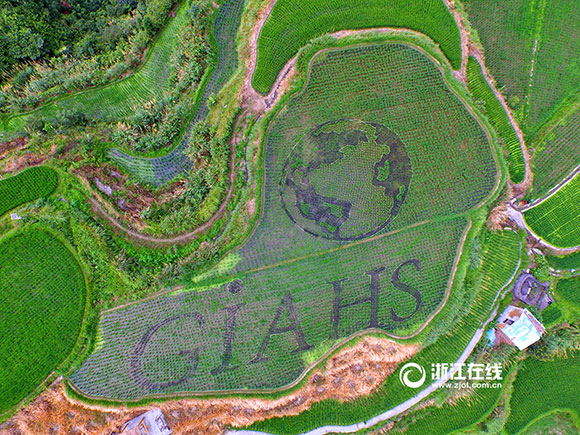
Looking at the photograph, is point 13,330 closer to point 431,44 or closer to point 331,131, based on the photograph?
point 331,131

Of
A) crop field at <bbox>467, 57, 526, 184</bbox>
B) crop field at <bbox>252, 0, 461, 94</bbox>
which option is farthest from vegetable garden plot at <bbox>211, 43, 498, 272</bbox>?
crop field at <bbox>467, 57, 526, 184</bbox>

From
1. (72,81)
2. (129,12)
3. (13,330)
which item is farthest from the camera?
(129,12)

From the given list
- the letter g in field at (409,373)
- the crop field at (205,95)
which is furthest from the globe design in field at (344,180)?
the letter g in field at (409,373)

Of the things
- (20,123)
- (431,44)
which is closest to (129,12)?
(20,123)

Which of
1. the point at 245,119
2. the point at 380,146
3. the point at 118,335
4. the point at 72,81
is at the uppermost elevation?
the point at 72,81

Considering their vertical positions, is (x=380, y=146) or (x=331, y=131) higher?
(x=331, y=131)

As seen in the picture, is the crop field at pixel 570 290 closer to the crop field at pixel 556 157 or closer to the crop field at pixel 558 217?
the crop field at pixel 558 217
